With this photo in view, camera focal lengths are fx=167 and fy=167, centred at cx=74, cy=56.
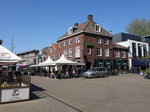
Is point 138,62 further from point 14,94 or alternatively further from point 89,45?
point 14,94

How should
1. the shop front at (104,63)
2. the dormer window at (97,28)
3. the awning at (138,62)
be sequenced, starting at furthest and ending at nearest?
1. the awning at (138,62)
2. the dormer window at (97,28)
3. the shop front at (104,63)

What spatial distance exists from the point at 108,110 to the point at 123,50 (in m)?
36.1

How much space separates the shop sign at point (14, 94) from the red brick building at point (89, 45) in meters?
24.2

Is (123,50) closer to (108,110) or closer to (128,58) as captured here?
(128,58)

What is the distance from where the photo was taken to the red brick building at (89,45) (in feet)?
110

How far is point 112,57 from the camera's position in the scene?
37906 mm

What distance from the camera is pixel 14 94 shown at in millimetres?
8391

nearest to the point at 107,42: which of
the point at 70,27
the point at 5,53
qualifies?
the point at 70,27

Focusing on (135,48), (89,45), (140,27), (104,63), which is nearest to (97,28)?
(89,45)

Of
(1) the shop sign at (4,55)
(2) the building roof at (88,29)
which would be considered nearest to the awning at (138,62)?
(2) the building roof at (88,29)

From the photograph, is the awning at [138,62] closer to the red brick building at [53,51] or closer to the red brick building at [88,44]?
the red brick building at [88,44]

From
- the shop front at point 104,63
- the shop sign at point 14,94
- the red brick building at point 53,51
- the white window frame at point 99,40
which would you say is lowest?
the shop sign at point 14,94

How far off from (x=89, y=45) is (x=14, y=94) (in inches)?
1051

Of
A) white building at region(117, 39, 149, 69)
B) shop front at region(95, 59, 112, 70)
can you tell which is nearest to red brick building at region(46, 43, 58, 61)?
shop front at region(95, 59, 112, 70)
